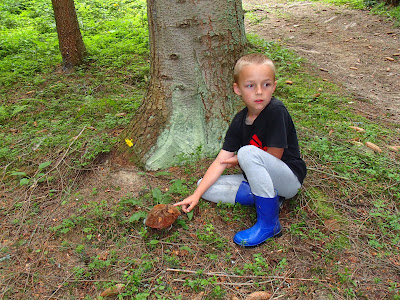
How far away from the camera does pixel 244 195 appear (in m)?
2.83

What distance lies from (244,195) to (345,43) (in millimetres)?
6226

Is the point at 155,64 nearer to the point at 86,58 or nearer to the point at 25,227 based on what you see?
the point at 25,227

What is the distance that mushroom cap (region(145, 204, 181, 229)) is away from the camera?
2.49 meters

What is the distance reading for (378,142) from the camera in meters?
3.69

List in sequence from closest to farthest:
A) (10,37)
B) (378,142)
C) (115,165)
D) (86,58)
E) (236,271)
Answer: (236,271) < (115,165) < (378,142) < (86,58) < (10,37)

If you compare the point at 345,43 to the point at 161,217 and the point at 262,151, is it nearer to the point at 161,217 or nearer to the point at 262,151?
the point at 262,151

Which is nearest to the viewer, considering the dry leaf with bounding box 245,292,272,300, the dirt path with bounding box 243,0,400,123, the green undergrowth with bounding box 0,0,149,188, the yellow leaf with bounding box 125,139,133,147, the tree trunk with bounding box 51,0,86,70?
the dry leaf with bounding box 245,292,272,300

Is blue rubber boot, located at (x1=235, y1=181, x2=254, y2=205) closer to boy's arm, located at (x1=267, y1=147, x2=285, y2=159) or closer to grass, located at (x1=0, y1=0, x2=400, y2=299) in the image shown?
grass, located at (x1=0, y1=0, x2=400, y2=299)

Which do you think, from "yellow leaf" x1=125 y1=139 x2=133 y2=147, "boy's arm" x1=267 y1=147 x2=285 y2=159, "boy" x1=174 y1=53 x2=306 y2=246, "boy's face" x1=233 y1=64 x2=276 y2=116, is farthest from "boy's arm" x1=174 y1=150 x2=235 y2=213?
"yellow leaf" x1=125 y1=139 x2=133 y2=147

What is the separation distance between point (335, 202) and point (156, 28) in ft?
7.39

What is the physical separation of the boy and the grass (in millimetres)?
163

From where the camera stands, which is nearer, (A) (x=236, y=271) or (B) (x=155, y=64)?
(A) (x=236, y=271)

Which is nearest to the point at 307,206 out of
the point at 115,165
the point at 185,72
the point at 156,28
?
the point at 185,72

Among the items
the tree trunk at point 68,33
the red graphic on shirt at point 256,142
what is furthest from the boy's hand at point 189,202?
the tree trunk at point 68,33
